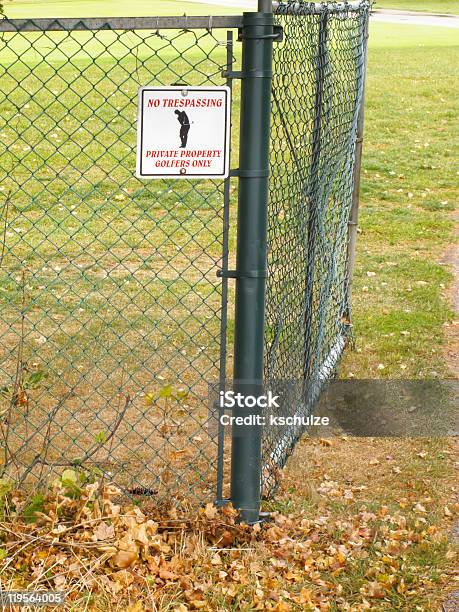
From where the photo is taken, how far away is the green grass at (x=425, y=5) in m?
39.8

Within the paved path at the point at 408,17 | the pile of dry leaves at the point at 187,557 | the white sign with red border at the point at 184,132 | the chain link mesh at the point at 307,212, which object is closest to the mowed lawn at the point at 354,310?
the pile of dry leaves at the point at 187,557

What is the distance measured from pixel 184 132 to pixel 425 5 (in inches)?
1665

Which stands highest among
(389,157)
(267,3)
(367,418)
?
(389,157)

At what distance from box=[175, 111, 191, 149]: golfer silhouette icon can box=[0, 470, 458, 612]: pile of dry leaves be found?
1.27 m

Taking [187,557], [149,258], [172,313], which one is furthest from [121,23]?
[149,258]

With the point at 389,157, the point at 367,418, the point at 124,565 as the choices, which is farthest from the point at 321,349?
the point at 389,157

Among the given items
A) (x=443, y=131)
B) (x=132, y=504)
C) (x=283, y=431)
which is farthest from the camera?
(x=443, y=131)

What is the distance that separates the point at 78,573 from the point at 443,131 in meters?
11.9

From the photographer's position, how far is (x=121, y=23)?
11.1 ft

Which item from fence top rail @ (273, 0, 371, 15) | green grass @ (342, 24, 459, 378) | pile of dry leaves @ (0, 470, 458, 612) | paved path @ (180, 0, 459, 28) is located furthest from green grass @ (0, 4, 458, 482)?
paved path @ (180, 0, 459, 28)

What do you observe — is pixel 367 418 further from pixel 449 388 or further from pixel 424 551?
pixel 424 551

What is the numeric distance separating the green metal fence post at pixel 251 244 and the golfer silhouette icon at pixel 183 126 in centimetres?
20

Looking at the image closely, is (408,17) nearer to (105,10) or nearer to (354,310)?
(105,10)

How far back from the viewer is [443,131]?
14211 mm
